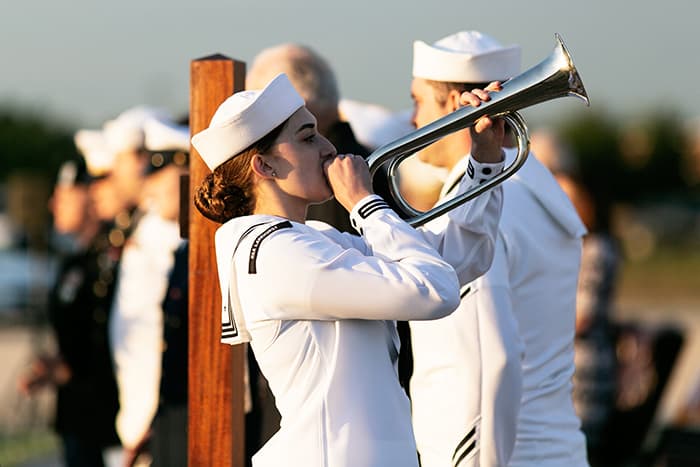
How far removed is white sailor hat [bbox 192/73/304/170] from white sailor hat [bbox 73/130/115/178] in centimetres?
430

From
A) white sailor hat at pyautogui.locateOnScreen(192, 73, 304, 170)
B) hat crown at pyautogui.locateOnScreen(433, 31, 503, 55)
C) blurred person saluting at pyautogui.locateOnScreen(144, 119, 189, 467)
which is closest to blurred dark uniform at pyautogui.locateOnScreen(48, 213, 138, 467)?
blurred person saluting at pyautogui.locateOnScreen(144, 119, 189, 467)

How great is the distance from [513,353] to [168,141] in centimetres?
260

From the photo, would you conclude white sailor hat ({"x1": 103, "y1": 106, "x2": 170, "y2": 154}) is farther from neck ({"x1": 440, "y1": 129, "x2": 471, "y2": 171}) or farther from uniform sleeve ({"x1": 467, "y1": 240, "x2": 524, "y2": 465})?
uniform sleeve ({"x1": 467, "y1": 240, "x2": 524, "y2": 465})

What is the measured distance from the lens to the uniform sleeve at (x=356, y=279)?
283 centimetres

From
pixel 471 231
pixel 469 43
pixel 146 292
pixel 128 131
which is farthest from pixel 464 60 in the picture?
pixel 128 131

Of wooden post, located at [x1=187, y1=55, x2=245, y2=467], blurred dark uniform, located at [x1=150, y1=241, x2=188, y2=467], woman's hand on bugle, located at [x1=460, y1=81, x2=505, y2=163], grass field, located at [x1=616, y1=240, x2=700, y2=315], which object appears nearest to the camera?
woman's hand on bugle, located at [x1=460, y1=81, x2=505, y2=163]

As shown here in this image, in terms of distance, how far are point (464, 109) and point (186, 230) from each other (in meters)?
0.91

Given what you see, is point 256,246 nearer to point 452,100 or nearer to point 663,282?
point 452,100

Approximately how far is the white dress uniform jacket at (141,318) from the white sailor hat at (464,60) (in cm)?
230

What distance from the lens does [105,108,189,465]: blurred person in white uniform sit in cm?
593

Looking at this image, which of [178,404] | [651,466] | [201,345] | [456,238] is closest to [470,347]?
[456,238]

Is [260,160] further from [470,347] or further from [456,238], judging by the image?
[470,347]

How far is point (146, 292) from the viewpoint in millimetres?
6223

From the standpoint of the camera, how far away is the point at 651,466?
21.1 feet
